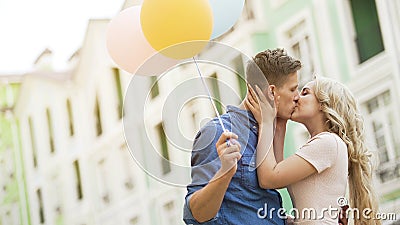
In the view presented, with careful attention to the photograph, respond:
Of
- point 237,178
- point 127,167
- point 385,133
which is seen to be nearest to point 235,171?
point 237,178

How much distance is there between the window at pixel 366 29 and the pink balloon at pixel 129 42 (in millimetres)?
3198

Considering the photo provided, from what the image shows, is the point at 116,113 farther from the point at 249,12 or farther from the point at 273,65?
the point at 273,65

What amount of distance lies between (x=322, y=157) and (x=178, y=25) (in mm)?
578

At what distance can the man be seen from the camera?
1.89 m

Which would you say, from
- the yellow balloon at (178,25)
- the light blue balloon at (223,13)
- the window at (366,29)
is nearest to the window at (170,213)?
the window at (366,29)

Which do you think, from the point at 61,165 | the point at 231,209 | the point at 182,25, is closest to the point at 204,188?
the point at 231,209

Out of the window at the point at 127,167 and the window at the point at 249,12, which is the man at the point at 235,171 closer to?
the window at the point at 249,12

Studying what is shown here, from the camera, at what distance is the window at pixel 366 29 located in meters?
5.66

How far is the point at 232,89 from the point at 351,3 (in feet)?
12.2

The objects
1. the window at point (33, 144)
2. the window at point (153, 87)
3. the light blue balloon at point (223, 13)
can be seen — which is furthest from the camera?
the window at point (33, 144)

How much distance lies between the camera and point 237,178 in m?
1.96

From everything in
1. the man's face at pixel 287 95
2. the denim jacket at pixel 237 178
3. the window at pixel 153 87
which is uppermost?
the window at pixel 153 87

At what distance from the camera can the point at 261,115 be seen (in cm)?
201

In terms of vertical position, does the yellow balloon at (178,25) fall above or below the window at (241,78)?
above
